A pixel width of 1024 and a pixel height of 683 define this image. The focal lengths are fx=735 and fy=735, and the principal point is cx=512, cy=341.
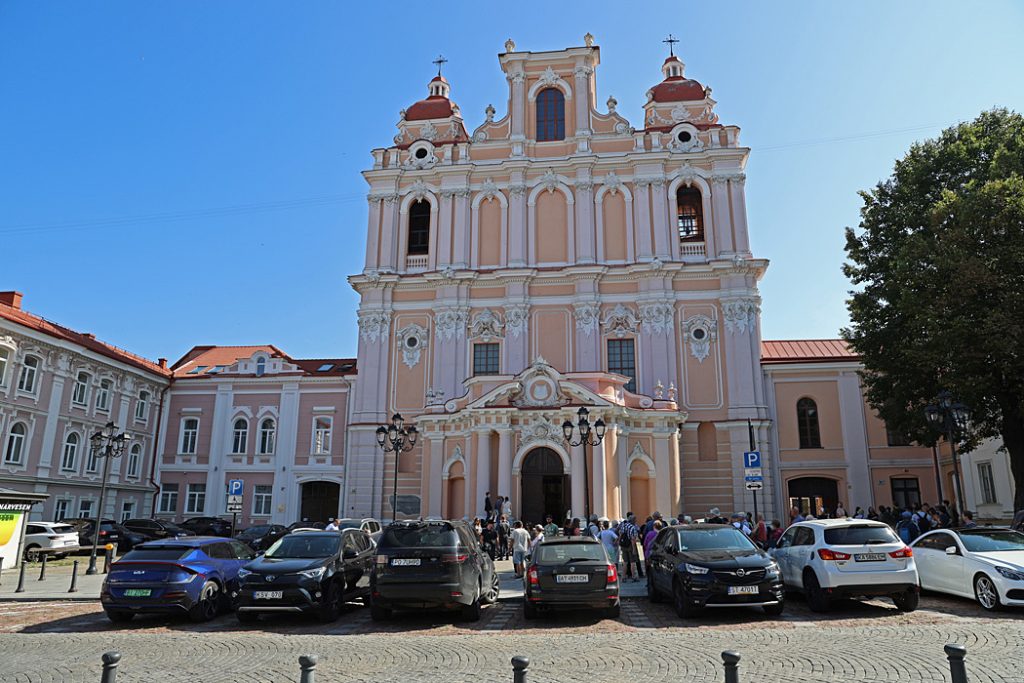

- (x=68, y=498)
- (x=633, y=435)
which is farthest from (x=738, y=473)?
(x=68, y=498)

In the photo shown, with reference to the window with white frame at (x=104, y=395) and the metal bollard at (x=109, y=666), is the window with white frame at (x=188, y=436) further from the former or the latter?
the metal bollard at (x=109, y=666)

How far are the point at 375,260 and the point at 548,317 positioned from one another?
979 centimetres

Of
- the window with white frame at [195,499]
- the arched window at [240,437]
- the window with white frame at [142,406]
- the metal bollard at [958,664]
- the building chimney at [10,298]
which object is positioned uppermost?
the building chimney at [10,298]

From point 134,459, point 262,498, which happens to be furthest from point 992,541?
point 134,459

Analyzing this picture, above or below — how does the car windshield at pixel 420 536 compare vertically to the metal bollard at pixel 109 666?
above

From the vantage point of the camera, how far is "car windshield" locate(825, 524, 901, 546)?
12844 mm

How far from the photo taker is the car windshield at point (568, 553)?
1276cm

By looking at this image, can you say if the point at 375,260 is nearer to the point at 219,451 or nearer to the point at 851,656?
the point at 219,451

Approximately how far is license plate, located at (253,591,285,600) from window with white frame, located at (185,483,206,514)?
29.3 meters

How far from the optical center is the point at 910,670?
27.8 ft

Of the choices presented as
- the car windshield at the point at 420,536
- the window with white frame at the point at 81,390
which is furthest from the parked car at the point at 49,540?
the car windshield at the point at 420,536

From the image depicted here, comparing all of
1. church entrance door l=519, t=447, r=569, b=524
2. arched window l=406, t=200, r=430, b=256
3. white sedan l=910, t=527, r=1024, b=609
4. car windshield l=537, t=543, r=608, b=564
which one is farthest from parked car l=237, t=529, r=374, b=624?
arched window l=406, t=200, r=430, b=256

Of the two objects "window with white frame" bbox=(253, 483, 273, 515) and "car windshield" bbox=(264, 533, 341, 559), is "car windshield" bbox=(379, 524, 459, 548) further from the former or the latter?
"window with white frame" bbox=(253, 483, 273, 515)

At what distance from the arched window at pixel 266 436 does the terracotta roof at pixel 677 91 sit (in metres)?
27.6
